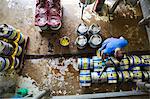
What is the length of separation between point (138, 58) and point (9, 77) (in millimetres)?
1324

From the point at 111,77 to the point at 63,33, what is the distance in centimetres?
73

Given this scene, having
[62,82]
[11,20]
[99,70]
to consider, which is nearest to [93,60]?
[99,70]

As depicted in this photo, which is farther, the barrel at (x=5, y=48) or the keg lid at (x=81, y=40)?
the keg lid at (x=81, y=40)

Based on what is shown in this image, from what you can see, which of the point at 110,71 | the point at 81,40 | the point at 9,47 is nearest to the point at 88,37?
the point at 81,40

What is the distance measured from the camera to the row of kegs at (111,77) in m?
2.03

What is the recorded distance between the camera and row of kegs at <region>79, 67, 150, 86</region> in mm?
2027

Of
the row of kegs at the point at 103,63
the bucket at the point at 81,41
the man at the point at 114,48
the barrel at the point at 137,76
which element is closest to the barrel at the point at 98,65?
the row of kegs at the point at 103,63

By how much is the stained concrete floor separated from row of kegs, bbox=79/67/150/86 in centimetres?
9

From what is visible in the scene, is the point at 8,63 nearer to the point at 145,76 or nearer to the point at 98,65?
the point at 98,65

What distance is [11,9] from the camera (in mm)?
2439

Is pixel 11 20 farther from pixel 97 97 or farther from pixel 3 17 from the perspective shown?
pixel 97 97

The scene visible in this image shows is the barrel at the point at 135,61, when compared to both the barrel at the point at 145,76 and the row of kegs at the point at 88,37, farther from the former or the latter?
the row of kegs at the point at 88,37

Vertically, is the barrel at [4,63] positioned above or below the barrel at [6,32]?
below

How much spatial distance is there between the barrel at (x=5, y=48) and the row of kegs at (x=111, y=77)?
73 centimetres
